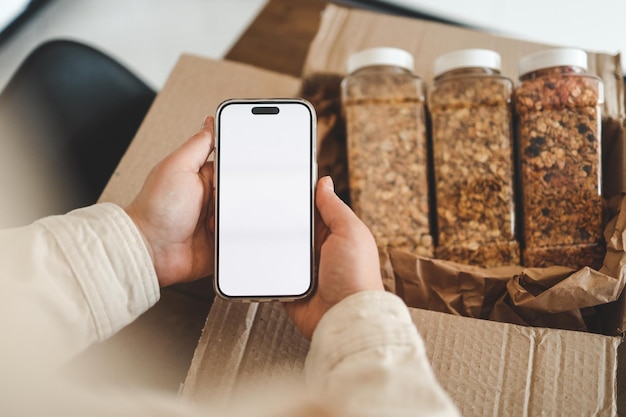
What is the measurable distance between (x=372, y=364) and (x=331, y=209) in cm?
21

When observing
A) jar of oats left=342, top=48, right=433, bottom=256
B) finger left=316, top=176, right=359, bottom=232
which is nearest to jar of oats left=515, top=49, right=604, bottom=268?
jar of oats left=342, top=48, right=433, bottom=256

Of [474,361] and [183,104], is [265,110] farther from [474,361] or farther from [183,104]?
[474,361]

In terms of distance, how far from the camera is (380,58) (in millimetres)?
739

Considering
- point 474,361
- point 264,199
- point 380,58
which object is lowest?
point 474,361

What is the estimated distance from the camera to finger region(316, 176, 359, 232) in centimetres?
57

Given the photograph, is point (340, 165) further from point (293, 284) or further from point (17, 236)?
point (17, 236)

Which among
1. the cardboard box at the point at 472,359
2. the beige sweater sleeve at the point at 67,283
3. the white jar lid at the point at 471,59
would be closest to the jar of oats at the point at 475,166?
the white jar lid at the point at 471,59

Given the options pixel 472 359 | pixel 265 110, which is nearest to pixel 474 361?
pixel 472 359

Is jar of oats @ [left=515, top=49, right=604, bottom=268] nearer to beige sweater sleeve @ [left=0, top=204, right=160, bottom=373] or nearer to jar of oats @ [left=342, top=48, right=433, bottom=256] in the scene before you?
jar of oats @ [left=342, top=48, right=433, bottom=256]

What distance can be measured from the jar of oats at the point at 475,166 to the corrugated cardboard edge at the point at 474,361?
0.17 meters

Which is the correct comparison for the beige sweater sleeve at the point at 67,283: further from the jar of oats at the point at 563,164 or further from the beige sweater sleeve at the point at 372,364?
the jar of oats at the point at 563,164

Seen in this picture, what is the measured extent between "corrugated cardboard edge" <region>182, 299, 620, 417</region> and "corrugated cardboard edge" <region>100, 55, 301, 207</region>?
25cm

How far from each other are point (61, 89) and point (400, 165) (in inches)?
21.2

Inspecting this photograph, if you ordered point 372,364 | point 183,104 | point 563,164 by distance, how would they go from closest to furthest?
point 372,364 → point 563,164 → point 183,104
